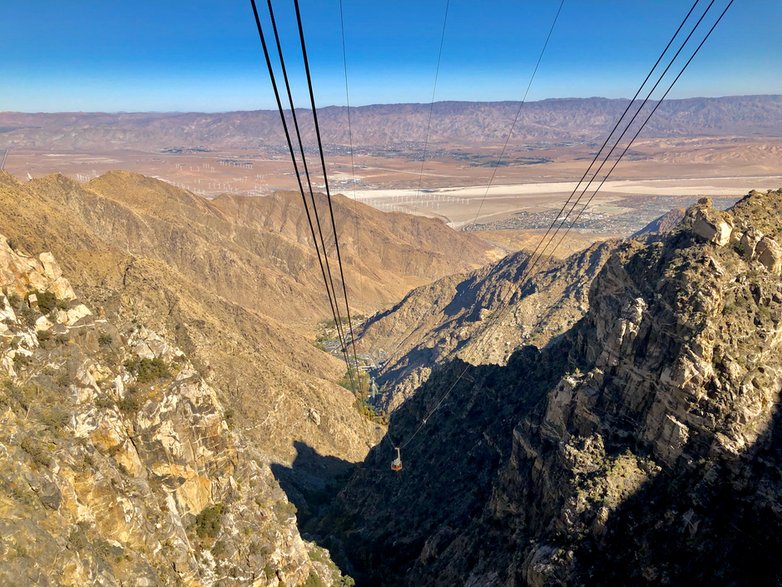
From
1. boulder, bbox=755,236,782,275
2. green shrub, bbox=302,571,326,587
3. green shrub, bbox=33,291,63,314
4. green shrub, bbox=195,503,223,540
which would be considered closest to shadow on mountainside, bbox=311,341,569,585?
green shrub, bbox=302,571,326,587

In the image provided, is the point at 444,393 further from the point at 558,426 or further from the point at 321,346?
the point at 321,346

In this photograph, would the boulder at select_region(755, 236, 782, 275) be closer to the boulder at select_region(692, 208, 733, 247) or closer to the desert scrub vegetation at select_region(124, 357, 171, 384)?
the boulder at select_region(692, 208, 733, 247)

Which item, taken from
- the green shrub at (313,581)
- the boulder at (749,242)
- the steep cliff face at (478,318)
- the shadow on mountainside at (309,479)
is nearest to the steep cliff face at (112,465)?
the green shrub at (313,581)

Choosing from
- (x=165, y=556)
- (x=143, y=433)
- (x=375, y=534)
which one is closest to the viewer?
(x=165, y=556)

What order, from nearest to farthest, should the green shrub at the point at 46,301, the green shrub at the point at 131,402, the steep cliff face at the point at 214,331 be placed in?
the green shrub at the point at 46,301, the green shrub at the point at 131,402, the steep cliff face at the point at 214,331

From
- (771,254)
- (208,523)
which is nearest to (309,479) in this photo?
(208,523)

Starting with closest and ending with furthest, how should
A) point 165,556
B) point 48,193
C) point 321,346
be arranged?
point 165,556, point 48,193, point 321,346

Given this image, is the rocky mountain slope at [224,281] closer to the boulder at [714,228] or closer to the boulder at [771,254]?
the boulder at [714,228]

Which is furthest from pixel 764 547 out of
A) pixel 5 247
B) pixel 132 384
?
pixel 5 247
